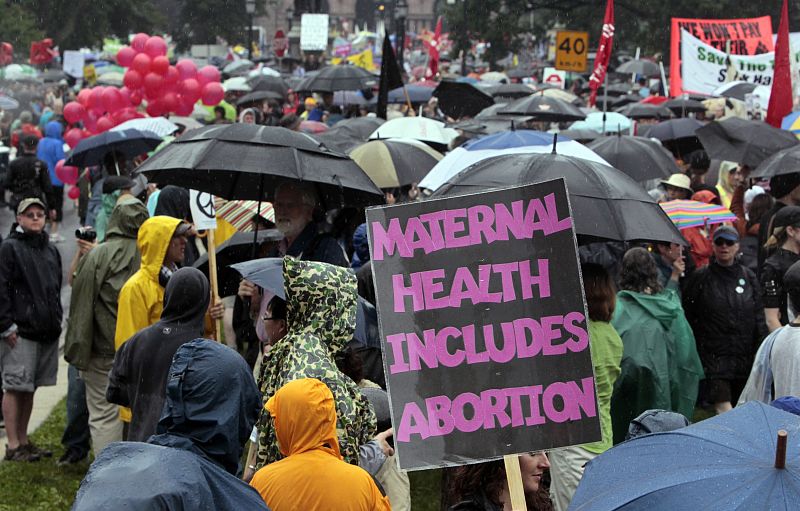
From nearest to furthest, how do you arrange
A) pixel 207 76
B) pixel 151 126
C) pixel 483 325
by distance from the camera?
pixel 483 325 < pixel 151 126 < pixel 207 76

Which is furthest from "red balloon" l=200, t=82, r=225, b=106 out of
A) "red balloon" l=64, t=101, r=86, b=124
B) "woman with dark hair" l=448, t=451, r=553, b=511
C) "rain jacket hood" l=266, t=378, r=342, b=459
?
"woman with dark hair" l=448, t=451, r=553, b=511

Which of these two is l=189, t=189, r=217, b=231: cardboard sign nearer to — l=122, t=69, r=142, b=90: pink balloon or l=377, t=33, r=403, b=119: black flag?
l=377, t=33, r=403, b=119: black flag

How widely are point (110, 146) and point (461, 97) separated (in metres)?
6.36

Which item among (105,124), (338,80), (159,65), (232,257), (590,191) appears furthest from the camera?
(338,80)

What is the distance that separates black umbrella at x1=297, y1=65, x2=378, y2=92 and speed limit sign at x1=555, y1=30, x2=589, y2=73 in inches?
150

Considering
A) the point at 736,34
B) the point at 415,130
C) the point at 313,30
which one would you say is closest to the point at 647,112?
the point at 736,34

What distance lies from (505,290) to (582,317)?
0.25 meters

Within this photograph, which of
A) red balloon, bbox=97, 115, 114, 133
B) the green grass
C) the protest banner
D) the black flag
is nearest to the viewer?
the green grass

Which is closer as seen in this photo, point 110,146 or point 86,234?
point 86,234

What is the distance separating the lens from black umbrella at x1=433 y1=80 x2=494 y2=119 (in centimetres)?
1669

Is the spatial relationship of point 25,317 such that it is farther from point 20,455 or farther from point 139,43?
point 139,43

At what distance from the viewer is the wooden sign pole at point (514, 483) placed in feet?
11.8

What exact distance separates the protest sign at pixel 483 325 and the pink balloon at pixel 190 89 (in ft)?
40.1

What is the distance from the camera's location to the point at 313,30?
118 feet
